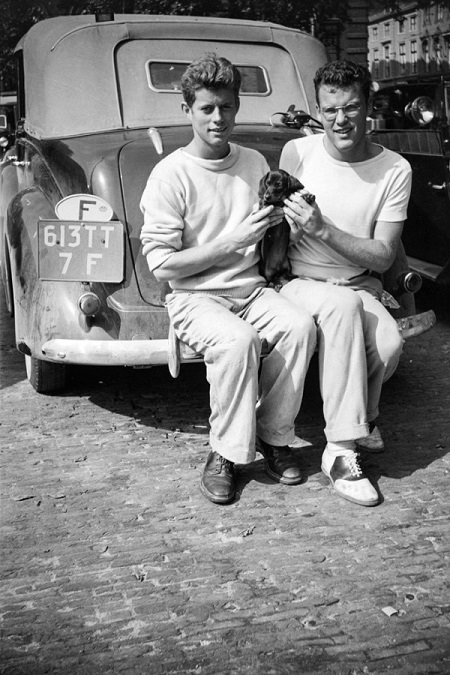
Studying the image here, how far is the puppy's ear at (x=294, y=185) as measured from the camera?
3.85 metres

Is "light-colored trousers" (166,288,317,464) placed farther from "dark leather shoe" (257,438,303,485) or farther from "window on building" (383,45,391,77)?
"window on building" (383,45,391,77)

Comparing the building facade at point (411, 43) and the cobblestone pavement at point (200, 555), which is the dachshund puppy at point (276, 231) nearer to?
the cobblestone pavement at point (200, 555)

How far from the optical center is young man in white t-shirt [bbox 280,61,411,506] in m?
3.87

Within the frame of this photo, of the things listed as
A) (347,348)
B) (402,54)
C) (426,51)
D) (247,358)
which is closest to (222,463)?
(247,358)

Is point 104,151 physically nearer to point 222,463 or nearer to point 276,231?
point 276,231

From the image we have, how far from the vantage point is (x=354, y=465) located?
3908 millimetres

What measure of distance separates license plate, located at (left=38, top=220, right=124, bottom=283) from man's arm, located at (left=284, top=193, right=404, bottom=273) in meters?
0.99

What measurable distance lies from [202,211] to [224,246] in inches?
9.0

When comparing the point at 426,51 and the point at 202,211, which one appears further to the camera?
the point at 426,51

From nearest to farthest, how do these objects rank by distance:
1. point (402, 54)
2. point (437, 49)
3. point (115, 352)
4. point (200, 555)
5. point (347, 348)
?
point (200, 555) → point (347, 348) → point (115, 352) → point (437, 49) → point (402, 54)

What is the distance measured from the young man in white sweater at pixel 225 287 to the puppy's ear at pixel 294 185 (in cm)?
13

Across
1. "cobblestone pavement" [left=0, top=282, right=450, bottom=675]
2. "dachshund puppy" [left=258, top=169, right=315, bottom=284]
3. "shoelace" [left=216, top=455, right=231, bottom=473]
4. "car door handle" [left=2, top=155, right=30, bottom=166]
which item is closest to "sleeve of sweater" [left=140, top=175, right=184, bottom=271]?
"dachshund puppy" [left=258, top=169, right=315, bottom=284]

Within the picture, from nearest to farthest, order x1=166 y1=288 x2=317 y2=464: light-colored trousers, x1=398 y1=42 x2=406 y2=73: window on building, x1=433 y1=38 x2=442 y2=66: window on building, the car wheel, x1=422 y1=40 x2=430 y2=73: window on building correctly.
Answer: x1=166 y1=288 x2=317 y2=464: light-colored trousers → the car wheel → x1=433 y1=38 x2=442 y2=66: window on building → x1=422 y1=40 x2=430 y2=73: window on building → x1=398 y1=42 x2=406 y2=73: window on building

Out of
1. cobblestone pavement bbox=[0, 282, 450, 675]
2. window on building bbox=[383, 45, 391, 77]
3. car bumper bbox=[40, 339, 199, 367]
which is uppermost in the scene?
window on building bbox=[383, 45, 391, 77]
